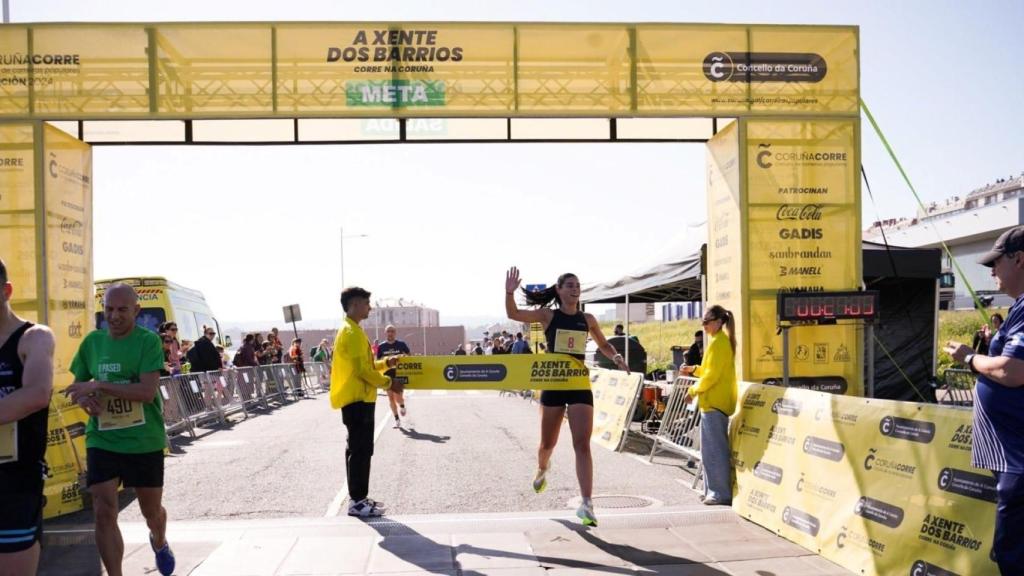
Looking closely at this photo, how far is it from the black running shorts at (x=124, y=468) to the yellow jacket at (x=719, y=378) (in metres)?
4.84

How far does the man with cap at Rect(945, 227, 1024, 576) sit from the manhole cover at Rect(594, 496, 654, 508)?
13.9ft

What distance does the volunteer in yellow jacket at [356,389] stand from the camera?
726 centimetres

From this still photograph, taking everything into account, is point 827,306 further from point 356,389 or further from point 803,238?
point 356,389

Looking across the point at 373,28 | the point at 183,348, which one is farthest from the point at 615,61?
the point at 183,348

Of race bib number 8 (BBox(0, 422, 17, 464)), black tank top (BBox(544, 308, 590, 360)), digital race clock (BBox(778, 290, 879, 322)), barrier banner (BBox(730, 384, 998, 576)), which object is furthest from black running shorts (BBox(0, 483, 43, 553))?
digital race clock (BBox(778, 290, 879, 322))

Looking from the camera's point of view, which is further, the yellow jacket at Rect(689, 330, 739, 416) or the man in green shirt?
the yellow jacket at Rect(689, 330, 739, 416)

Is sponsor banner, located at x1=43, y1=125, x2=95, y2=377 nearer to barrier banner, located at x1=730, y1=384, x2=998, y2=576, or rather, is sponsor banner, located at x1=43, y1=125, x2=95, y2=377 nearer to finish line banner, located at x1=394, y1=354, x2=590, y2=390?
finish line banner, located at x1=394, y1=354, x2=590, y2=390

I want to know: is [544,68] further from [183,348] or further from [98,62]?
[183,348]

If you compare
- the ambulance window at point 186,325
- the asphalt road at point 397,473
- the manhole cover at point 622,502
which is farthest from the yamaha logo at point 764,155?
the ambulance window at point 186,325

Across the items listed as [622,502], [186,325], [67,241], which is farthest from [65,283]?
[186,325]

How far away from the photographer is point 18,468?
12.0 feet

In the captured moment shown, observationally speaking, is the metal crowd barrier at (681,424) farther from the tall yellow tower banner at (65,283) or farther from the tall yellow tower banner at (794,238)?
the tall yellow tower banner at (65,283)

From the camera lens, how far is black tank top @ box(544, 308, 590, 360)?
7332 millimetres

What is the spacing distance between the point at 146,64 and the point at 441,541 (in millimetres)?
5490
